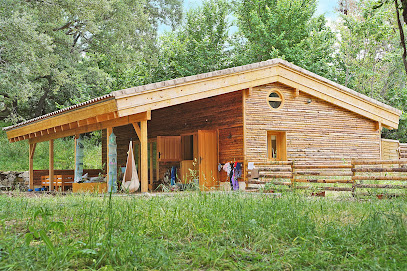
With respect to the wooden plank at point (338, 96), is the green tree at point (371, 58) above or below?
above

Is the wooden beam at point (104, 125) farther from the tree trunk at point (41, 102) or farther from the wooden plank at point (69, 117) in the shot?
the tree trunk at point (41, 102)

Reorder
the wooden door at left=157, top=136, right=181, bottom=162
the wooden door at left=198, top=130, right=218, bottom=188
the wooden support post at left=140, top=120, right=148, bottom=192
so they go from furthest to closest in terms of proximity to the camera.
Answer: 1. the wooden door at left=157, top=136, right=181, bottom=162
2. the wooden door at left=198, top=130, right=218, bottom=188
3. the wooden support post at left=140, top=120, right=148, bottom=192

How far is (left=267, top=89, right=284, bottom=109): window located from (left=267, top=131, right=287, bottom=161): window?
920mm

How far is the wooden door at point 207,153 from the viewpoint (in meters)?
14.8

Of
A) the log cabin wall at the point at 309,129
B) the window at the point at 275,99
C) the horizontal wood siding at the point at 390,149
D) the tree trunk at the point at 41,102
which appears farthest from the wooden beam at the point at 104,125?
the horizontal wood siding at the point at 390,149

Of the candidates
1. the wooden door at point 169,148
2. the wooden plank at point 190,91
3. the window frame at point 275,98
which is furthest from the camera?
the wooden door at point 169,148

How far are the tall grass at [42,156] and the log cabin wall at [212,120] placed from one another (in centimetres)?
711

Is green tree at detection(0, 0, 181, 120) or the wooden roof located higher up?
green tree at detection(0, 0, 181, 120)

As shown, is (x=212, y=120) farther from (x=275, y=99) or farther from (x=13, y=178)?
(x=13, y=178)

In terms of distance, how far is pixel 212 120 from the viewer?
15.4 m

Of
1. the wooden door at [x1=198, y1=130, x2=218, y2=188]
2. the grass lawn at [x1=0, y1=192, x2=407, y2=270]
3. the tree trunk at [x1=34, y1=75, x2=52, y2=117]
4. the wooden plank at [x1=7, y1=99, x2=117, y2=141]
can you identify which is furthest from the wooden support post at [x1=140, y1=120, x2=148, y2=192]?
the tree trunk at [x1=34, y1=75, x2=52, y2=117]

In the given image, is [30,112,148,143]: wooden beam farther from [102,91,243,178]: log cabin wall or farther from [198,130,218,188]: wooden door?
[102,91,243,178]: log cabin wall

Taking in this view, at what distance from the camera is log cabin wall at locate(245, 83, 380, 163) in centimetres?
1455

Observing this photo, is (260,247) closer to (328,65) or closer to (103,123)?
(103,123)
